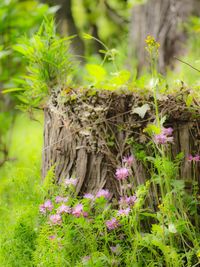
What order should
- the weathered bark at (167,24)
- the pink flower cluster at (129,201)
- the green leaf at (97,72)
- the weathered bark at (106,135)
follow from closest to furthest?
the pink flower cluster at (129,201)
the weathered bark at (106,135)
the green leaf at (97,72)
the weathered bark at (167,24)

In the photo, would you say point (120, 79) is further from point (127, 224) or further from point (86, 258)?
point (86, 258)

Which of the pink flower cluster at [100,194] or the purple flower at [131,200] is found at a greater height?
the pink flower cluster at [100,194]

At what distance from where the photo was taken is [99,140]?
2953mm

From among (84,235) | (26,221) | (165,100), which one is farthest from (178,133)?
(26,221)

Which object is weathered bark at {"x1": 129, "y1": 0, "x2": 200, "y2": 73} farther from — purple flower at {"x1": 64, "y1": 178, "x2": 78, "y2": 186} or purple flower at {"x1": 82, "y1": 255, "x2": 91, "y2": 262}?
purple flower at {"x1": 82, "y1": 255, "x2": 91, "y2": 262}

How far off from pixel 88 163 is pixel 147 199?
14.0 inches

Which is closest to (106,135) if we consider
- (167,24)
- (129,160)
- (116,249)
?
(129,160)

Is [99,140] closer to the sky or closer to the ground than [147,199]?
closer to the sky

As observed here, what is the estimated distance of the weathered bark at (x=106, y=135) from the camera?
288 centimetres

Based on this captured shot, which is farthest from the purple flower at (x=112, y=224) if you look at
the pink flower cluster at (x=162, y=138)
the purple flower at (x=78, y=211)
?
the pink flower cluster at (x=162, y=138)

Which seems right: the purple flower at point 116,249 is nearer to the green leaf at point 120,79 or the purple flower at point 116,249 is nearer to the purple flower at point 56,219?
the purple flower at point 56,219

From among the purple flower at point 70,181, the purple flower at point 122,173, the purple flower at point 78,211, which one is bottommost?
the purple flower at point 78,211

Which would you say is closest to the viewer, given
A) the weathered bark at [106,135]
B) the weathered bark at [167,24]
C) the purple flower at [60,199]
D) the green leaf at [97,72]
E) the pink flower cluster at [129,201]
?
the pink flower cluster at [129,201]

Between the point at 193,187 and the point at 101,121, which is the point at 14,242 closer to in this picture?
the point at 101,121
